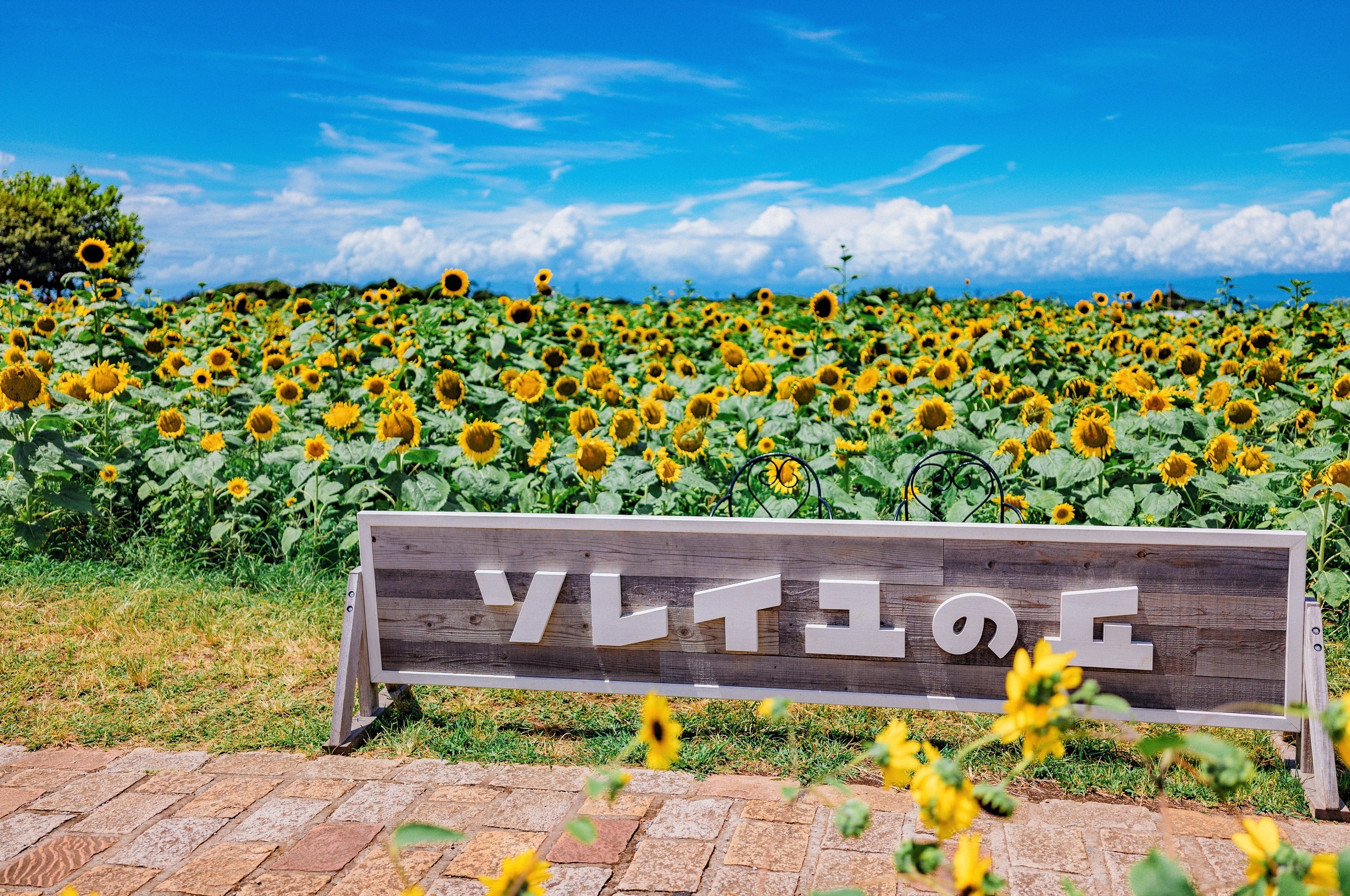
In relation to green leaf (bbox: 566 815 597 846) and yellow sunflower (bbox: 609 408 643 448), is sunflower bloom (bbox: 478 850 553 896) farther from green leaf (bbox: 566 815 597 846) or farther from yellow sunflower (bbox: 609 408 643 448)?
yellow sunflower (bbox: 609 408 643 448)

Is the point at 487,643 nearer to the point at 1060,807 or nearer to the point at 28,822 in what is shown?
the point at 28,822

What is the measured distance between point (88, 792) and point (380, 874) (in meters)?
1.05

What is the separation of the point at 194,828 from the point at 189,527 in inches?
106

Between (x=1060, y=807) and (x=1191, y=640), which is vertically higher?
(x=1191, y=640)

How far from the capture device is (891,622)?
9.39 ft

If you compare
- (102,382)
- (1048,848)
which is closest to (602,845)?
(1048,848)

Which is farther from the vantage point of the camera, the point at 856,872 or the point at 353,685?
the point at 353,685

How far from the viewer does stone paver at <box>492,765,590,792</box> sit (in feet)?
8.95

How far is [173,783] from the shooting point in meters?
2.83

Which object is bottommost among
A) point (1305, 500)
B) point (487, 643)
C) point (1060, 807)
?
point (1060, 807)

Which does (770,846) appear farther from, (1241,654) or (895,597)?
(1241,654)

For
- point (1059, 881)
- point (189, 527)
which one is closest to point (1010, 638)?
point (1059, 881)

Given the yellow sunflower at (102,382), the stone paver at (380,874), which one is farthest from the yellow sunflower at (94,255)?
the stone paver at (380,874)

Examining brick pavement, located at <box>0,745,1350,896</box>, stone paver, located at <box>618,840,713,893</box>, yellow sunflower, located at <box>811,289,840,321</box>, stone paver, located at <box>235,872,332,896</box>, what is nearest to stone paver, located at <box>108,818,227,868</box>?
brick pavement, located at <box>0,745,1350,896</box>
